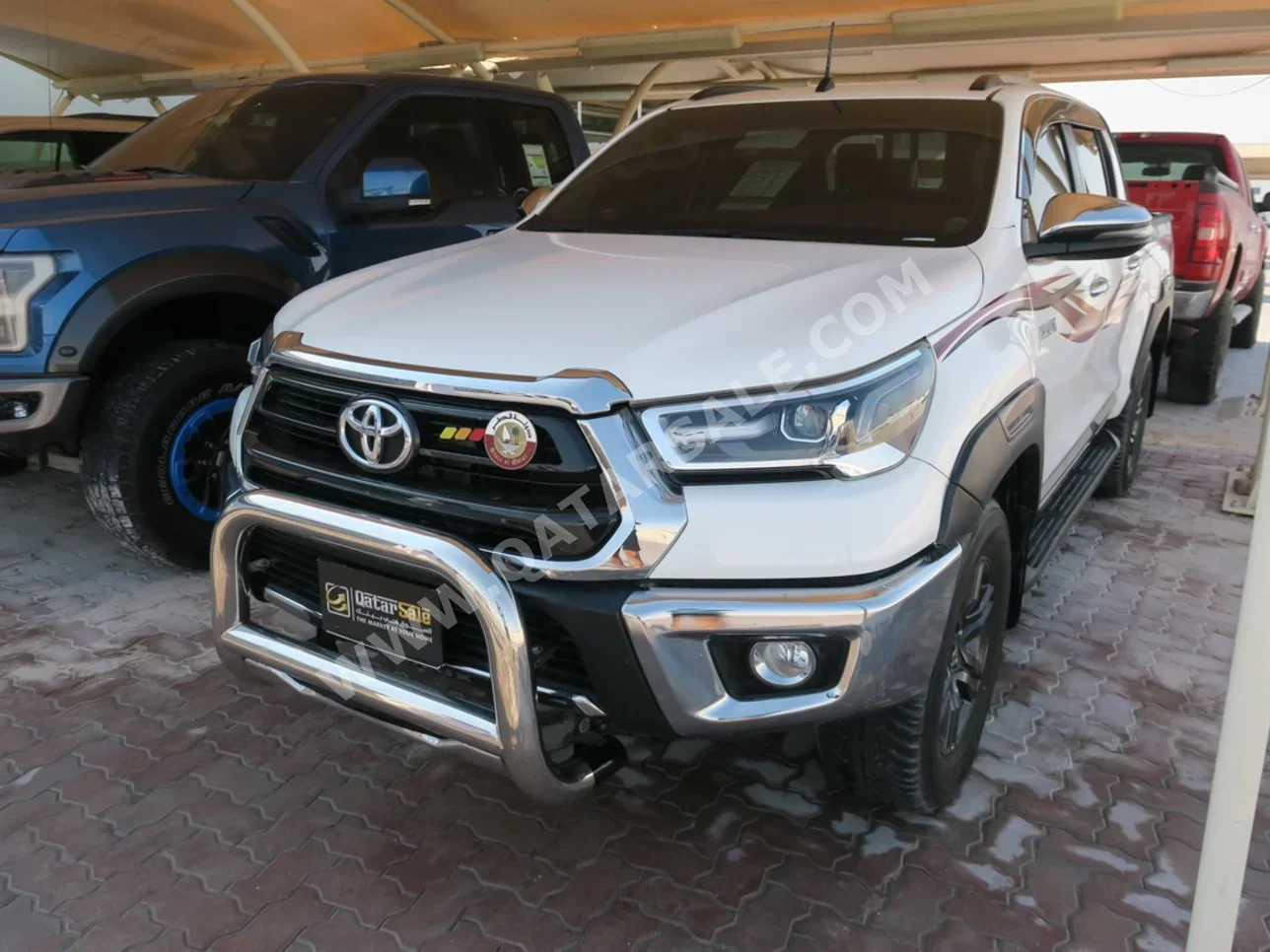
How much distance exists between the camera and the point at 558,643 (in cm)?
203

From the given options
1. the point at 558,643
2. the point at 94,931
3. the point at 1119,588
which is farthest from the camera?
the point at 1119,588

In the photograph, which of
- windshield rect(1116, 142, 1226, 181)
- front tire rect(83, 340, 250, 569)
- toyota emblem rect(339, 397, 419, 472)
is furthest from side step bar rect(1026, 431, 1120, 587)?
windshield rect(1116, 142, 1226, 181)

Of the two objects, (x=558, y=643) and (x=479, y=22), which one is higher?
(x=479, y=22)

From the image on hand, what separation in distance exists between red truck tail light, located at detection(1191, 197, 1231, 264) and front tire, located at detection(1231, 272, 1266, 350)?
3.37 metres

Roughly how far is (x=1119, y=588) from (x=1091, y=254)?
1.78 metres

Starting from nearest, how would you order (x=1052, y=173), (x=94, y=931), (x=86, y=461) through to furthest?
1. (x=94, y=931)
2. (x=1052, y=173)
3. (x=86, y=461)

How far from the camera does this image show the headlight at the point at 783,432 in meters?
1.92

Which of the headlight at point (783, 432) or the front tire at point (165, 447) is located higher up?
the headlight at point (783, 432)

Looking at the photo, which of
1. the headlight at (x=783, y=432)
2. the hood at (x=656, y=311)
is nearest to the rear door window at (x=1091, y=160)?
the hood at (x=656, y=311)

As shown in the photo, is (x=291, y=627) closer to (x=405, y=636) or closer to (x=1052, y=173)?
(x=405, y=636)

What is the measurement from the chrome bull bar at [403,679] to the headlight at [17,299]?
59.9 inches

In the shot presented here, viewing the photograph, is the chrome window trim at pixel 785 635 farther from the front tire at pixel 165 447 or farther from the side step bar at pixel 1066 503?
the front tire at pixel 165 447

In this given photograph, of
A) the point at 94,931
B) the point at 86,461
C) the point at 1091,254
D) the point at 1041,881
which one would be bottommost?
the point at 1041,881

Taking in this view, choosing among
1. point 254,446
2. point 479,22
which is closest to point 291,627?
point 254,446
